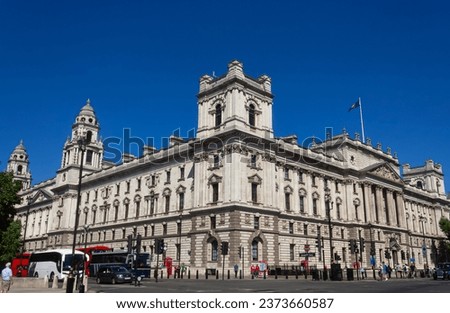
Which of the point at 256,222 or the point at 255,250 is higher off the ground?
the point at 256,222

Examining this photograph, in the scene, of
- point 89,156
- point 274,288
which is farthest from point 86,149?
point 274,288

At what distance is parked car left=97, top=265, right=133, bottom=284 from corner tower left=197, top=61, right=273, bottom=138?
21.9 metres

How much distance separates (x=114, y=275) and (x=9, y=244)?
53.2 ft

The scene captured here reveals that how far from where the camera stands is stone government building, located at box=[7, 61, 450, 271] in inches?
1909

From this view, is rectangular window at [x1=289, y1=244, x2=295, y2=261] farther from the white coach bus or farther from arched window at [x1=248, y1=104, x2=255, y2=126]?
the white coach bus

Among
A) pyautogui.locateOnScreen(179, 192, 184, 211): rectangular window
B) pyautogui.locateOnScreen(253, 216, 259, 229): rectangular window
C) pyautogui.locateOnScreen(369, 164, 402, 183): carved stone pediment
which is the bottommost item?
pyautogui.locateOnScreen(253, 216, 259, 229): rectangular window

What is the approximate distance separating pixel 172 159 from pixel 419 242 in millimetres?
56056

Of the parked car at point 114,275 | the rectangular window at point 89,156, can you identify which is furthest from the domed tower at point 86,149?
the parked car at point 114,275

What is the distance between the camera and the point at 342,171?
65.7 meters

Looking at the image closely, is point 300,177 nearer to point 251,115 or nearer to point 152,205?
point 251,115

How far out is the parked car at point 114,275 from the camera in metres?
32.5

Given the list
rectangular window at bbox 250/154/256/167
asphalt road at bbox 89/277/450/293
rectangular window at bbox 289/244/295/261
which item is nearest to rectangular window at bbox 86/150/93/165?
rectangular window at bbox 250/154/256/167

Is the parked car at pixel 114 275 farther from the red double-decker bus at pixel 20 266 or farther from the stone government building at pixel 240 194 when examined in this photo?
the red double-decker bus at pixel 20 266

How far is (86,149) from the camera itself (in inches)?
3307
